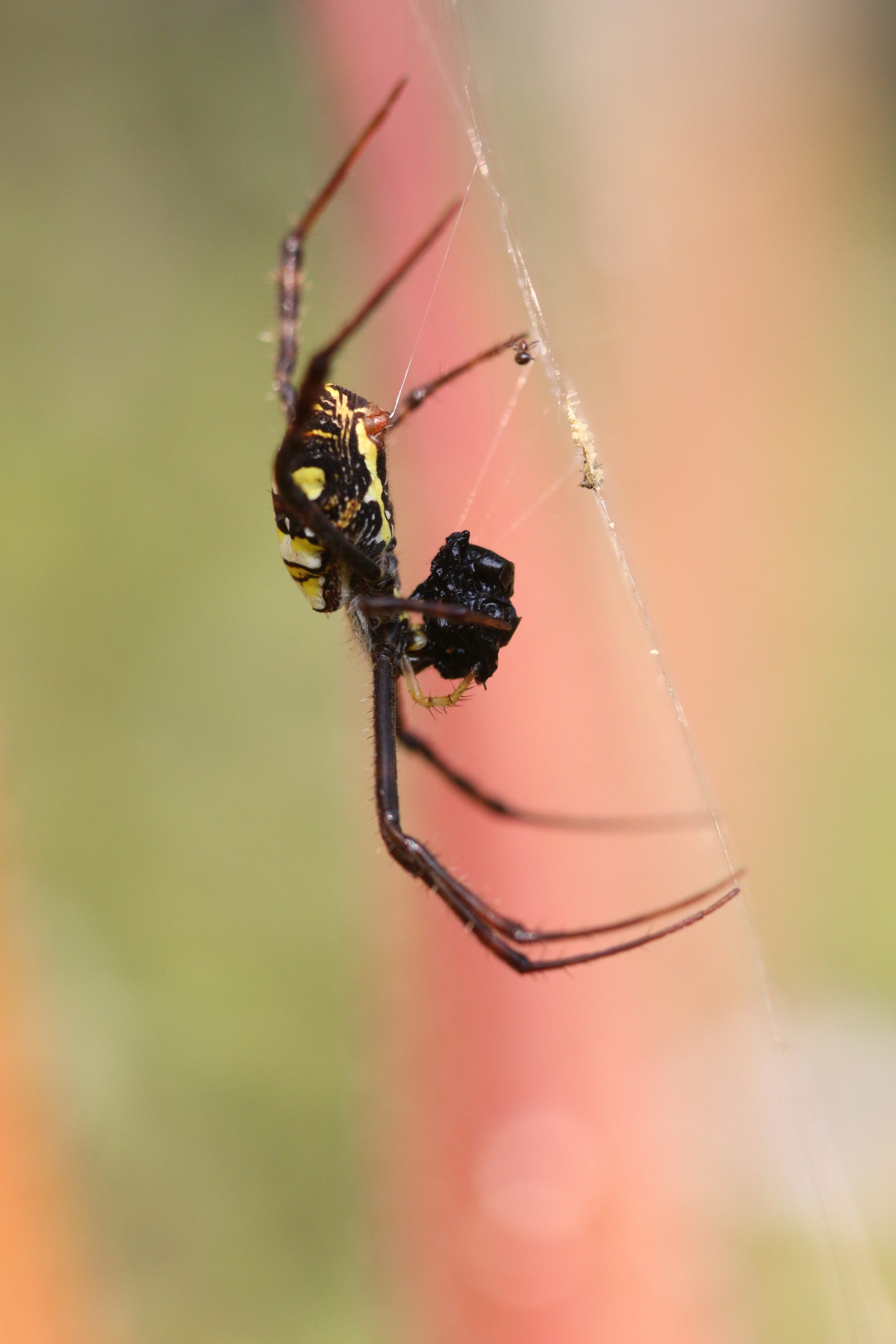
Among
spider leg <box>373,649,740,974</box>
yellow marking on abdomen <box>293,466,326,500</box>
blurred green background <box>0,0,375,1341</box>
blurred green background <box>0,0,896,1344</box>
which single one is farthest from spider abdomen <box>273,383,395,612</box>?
blurred green background <box>0,0,375,1341</box>

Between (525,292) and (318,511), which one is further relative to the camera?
(525,292)

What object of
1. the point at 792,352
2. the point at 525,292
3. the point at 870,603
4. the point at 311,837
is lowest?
the point at 311,837

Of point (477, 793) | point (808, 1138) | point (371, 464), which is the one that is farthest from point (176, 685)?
point (808, 1138)

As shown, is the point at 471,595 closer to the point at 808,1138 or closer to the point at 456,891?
the point at 456,891

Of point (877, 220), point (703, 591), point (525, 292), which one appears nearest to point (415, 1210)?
point (703, 591)

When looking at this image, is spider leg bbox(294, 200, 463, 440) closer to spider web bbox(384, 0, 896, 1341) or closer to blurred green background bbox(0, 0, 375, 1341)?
spider web bbox(384, 0, 896, 1341)

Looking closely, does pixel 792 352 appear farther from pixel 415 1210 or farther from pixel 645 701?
pixel 415 1210
